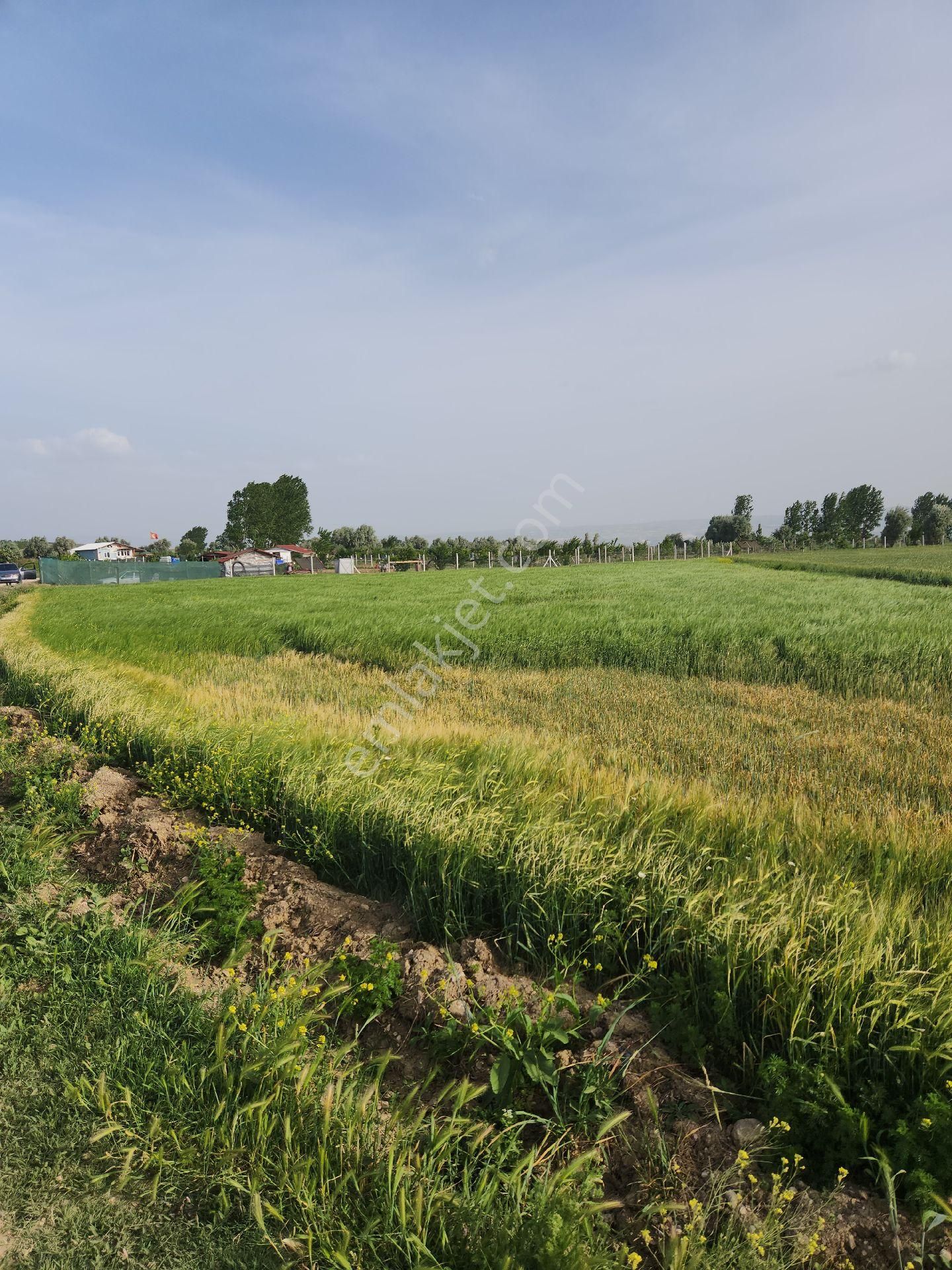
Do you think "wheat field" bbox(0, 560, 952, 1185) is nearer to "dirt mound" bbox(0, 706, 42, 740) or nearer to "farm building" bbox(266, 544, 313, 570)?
"dirt mound" bbox(0, 706, 42, 740)

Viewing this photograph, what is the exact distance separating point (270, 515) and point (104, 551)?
3101cm

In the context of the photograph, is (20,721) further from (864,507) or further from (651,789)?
(864,507)

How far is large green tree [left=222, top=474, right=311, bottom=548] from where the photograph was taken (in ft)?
343

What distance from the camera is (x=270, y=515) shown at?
105 metres

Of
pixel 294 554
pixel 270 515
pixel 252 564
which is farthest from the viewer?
pixel 270 515

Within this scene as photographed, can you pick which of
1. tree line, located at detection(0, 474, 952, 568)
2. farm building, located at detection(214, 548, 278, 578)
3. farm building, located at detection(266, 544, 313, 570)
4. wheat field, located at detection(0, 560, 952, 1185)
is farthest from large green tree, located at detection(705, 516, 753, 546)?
wheat field, located at detection(0, 560, 952, 1185)

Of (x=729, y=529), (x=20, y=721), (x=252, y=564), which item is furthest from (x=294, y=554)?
(x=20, y=721)

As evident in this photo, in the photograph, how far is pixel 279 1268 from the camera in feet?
6.41

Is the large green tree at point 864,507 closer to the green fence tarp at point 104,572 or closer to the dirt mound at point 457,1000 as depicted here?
the green fence tarp at point 104,572

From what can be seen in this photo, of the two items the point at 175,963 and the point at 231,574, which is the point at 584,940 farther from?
the point at 231,574

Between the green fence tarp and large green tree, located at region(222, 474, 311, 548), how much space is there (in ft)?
143

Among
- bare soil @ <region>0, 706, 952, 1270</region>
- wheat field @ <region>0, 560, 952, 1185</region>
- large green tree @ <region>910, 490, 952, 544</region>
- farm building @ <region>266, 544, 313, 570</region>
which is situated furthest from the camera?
large green tree @ <region>910, 490, 952, 544</region>

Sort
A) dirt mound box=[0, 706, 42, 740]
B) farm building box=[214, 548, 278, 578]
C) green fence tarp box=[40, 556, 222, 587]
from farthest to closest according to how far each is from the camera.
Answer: farm building box=[214, 548, 278, 578]
green fence tarp box=[40, 556, 222, 587]
dirt mound box=[0, 706, 42, 740]

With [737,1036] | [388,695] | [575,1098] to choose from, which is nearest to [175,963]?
Answer: [575,1098]
